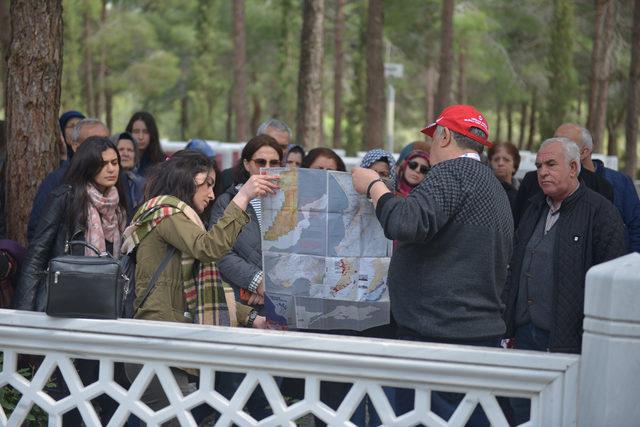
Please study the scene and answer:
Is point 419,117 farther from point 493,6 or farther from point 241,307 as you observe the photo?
point 241,307

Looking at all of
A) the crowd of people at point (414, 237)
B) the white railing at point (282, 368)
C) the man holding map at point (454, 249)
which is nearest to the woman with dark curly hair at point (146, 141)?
the crowd of people at point (414, 237)

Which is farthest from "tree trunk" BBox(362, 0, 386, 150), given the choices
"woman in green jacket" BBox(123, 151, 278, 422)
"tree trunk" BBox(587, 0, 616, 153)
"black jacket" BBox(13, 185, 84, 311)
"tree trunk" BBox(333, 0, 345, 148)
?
"woman in green jacket" BBox(123, 151, 278, 422)

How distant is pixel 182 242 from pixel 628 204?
11.5ft

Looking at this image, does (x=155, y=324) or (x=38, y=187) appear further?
(x=38, y=187)

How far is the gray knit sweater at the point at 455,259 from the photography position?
4.71 meters

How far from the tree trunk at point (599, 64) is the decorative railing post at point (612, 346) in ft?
86.1

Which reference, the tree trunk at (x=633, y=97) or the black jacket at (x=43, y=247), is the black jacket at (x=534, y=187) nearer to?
the black jacket at (x=43, y=247)

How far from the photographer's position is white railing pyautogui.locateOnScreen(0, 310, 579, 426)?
3.92 meters

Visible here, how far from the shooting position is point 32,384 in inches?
175

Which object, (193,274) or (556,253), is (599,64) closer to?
(556,253)

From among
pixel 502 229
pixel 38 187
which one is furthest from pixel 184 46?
pixel 502 229

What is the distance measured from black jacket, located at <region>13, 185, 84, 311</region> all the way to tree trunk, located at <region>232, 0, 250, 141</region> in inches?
1053

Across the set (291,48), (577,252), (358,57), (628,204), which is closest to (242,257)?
(577,252)

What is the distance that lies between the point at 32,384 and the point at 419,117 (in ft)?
197
